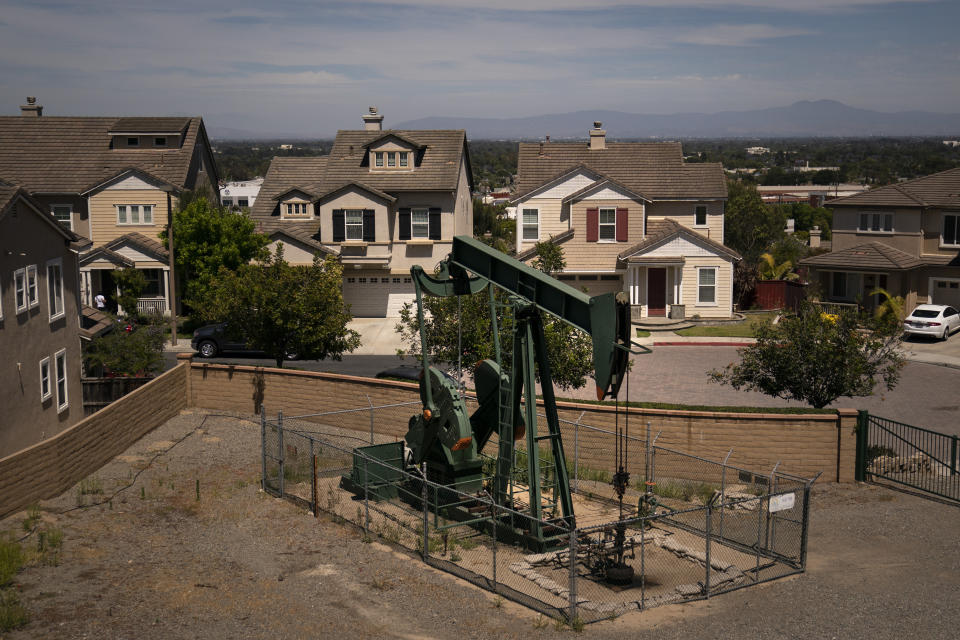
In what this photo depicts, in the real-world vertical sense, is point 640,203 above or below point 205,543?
above

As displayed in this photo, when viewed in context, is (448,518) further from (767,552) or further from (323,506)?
(767,552)

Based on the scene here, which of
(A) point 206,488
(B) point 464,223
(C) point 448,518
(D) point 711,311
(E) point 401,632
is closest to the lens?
(E) point 401,632

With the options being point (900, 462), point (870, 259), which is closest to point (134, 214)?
point (870, 259)

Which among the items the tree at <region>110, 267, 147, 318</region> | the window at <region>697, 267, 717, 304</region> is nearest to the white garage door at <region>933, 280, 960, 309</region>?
the window at <region>697, 267, 717, 304</region>

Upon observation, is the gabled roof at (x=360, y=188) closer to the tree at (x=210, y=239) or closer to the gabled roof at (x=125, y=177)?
the tree at (x=210, y=239)

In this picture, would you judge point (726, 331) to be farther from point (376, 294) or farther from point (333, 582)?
point (333, 582)

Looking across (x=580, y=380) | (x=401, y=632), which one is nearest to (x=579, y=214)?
(x=580, y=380)

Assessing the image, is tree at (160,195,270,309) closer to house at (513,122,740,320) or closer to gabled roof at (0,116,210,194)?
gabled roof at (0,116,210,194)
